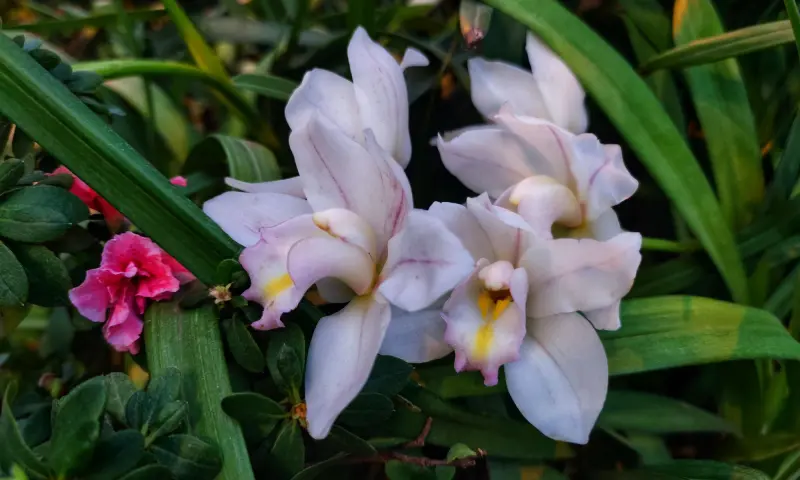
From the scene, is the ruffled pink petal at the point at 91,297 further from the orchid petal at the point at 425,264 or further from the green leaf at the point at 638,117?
the green leaf at the point at 638,117

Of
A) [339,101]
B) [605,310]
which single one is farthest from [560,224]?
[339,101]

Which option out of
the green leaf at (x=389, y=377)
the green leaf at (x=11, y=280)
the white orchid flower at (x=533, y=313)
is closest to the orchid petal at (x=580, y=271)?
the white orchid flower at (x=533, y=313)

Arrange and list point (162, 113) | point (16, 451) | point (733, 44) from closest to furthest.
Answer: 1. point (16, 451)
2. point (733, 44)
3. point (162, 113)

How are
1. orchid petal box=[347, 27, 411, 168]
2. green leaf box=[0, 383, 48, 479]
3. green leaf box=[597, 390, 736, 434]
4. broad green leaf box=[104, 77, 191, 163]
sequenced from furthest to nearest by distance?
broad green leaf box=[104, 77, 191, 163]
green leaf box=[597, 390, 736, 434]
orchid petal box=[347, 27, 411, 168]
green leaf box=[0, 383, 48, 479]

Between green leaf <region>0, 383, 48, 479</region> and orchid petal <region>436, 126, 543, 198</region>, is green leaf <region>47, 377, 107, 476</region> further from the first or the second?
orchid petal <region>436, 126, 543, 198</region>

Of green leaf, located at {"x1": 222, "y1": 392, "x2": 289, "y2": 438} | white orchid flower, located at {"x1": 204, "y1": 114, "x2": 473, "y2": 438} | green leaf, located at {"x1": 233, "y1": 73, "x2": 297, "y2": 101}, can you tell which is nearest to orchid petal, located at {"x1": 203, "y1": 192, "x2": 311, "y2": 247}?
white orchid flower, located at {"x1": 204, "y1": 114, "x2": 473, "y2": 438}

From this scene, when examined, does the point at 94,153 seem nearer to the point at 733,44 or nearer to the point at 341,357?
the point at 341,357

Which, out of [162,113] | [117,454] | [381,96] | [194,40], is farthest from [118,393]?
[162,113]
